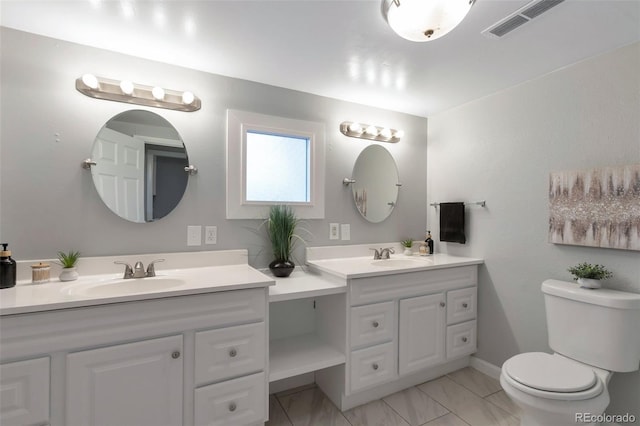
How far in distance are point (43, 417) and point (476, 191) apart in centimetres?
283

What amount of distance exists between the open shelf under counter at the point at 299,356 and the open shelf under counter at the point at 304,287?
0.40 metres

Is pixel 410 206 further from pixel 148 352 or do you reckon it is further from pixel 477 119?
pixel 148 352

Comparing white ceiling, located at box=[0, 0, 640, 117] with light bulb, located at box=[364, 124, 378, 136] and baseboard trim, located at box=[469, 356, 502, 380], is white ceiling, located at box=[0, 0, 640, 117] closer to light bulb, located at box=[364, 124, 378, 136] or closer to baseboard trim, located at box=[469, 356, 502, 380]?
light bulb, located at box=[364, 124, 378, 136]

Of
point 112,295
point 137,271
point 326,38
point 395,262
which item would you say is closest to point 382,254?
point 395,262

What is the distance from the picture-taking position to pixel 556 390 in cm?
138

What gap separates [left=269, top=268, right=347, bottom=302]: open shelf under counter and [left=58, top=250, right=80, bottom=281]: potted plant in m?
1.01

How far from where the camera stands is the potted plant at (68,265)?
1573mm

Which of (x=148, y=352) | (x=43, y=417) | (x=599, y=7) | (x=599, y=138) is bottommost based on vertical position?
(x=43, y=417)

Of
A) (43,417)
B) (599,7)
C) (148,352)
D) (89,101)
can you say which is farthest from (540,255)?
(89,101)

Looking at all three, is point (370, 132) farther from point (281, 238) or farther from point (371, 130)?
point (281, 238)

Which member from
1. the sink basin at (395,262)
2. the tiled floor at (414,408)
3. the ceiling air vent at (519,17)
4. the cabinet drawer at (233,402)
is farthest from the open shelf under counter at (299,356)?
the ceiling air vent at (519,17)

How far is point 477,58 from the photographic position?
184cm

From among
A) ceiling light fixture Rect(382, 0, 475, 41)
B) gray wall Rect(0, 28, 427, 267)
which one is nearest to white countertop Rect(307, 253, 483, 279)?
gray wall Rect(0, 28, 427, 267)

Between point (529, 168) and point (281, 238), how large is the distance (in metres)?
1.78
